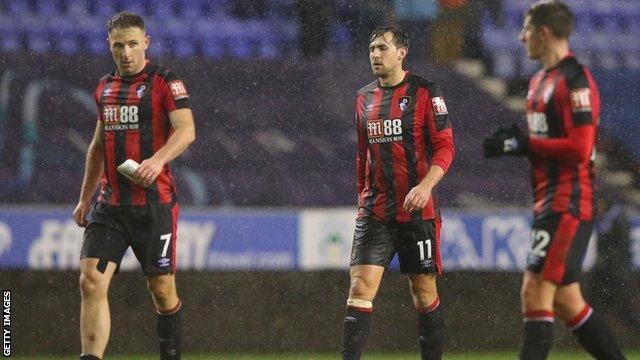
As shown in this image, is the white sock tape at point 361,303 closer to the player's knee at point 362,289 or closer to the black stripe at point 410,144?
the player's knee at point 362,289

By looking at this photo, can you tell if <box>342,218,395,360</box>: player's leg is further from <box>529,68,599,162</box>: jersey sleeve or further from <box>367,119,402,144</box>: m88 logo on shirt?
<box>529,68,599,162</box>: jersey sleeve

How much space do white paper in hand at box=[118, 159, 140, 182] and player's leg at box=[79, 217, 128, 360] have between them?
414 mm

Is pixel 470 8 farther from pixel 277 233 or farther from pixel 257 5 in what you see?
pixel 277 233

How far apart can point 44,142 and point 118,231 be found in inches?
184

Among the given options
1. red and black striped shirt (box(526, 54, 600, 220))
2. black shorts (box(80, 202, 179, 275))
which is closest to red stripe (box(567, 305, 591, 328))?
red and black striped shirt (box(526, 54, 600, 220))

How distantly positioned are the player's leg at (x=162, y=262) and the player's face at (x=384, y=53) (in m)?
1.34

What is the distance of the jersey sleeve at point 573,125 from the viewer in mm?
5160

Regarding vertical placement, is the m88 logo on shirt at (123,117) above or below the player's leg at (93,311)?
above

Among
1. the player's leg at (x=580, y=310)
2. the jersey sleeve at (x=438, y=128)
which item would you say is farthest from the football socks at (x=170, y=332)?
the player's leg at (x=580, y=310)

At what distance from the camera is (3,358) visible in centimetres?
853

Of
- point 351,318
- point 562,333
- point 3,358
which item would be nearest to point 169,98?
point 351,318

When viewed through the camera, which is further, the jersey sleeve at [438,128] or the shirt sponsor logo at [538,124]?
the jersey sleeve at [438,128]

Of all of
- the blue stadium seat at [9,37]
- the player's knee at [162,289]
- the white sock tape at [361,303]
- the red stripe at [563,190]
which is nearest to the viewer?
the red stripe at [563,190]

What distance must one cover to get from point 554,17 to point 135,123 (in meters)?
2.35
